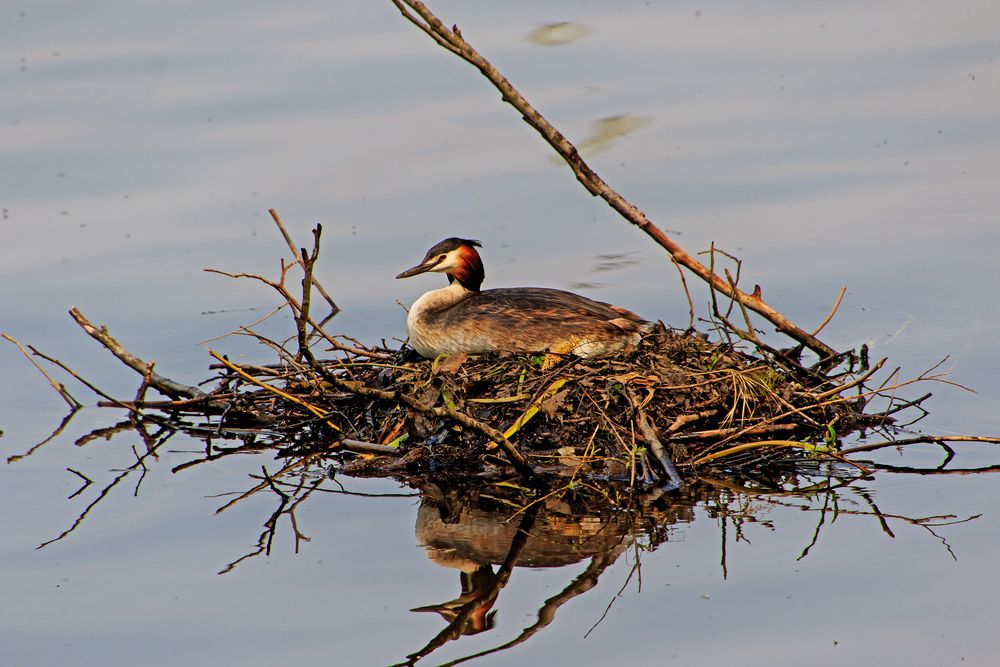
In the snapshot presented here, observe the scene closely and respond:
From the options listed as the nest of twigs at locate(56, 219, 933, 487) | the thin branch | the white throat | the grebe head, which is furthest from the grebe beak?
the thin branch

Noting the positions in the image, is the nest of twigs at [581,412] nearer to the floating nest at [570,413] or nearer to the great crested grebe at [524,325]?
the floating nest at [570,413]

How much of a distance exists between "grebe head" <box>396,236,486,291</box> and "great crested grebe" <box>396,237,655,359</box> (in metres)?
0.28

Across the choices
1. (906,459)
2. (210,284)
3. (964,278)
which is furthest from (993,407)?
A: (210,284)

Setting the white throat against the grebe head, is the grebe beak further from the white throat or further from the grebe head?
the white throat

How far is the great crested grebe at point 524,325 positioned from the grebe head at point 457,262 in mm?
277

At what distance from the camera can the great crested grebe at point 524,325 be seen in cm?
867

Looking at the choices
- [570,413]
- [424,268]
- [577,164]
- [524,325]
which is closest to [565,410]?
[570,413]

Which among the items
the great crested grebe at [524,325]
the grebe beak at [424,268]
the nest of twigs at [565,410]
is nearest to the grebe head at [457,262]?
the grebe beak at [424,268]

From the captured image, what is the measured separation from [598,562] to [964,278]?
4.89 meters

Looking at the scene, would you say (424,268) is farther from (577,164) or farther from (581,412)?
(581,412)

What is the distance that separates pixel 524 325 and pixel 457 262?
0.78 m

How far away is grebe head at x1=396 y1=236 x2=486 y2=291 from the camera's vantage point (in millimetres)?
9289

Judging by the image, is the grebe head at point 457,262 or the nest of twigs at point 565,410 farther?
the grebe head at point 457,262

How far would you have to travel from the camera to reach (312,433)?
8758 millimetres
